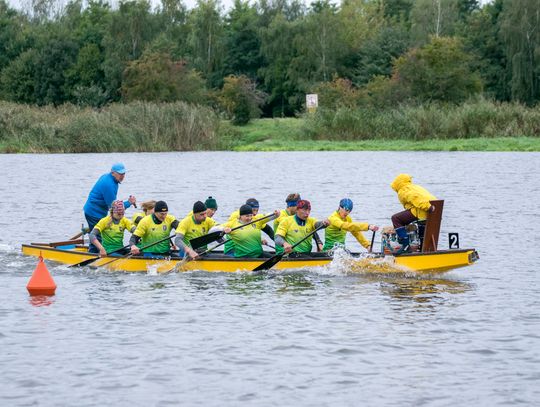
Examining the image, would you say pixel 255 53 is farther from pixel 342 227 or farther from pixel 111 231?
pixel 342 227

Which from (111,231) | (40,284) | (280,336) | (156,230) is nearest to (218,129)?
(111,231)

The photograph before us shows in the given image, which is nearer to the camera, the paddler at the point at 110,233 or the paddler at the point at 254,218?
the paddler at the point at 254,218

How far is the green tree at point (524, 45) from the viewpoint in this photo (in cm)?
8131

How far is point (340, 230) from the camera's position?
69.6 ft

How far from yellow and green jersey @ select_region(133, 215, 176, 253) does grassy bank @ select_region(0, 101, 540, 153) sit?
37459 mm

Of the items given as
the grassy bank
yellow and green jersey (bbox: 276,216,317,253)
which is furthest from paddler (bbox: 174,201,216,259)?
the grassy bank

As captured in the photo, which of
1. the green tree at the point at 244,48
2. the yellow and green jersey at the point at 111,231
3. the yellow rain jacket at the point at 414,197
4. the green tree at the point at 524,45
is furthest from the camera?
the green tree at the point at 244,48

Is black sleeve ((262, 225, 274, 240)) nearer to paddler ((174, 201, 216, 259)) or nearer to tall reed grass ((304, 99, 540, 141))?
paddler ((174, 201, 216, 259))

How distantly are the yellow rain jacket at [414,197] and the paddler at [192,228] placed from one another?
3816 millimetres

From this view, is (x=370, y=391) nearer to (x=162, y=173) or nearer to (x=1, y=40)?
(x=162, y=173)

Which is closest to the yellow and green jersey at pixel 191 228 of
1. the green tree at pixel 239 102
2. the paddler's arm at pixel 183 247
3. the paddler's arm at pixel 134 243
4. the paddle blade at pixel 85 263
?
the paddler's arm at pixel 183 247

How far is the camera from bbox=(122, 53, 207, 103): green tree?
8106cm

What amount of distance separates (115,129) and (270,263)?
39.5 m

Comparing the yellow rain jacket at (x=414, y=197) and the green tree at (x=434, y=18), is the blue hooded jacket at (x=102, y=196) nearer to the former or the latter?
the yellow rain jacket at (x=414, y=197)
